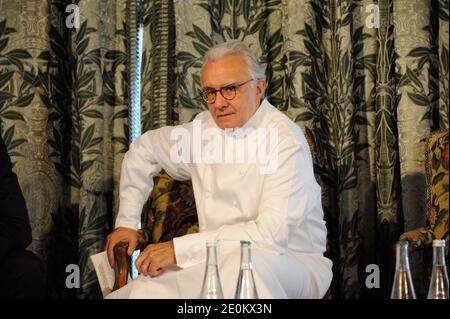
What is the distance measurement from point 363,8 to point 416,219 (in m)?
0.99

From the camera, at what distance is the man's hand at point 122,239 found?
2.98 m

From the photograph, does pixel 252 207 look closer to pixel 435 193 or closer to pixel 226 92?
pixel 226 92

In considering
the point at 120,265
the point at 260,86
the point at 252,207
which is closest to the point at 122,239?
the point at 120,265

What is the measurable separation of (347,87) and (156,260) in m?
1.37

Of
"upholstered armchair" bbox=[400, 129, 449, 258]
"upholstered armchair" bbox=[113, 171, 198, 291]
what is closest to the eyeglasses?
"upholstered armchair" bbox=[113, 171, 198, 291]

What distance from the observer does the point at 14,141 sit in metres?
3.81

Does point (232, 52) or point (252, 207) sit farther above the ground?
point (232, 52)

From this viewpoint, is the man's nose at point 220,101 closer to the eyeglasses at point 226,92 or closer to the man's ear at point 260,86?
the eyeglasses at point 226,92

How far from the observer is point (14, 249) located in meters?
2.99

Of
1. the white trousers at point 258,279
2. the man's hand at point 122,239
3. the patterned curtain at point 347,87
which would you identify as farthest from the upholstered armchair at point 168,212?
the patterned curtain at point 347,87

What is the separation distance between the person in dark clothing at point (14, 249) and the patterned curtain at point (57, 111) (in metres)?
0.72

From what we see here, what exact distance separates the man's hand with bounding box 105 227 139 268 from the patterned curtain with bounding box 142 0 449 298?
2.50 feet

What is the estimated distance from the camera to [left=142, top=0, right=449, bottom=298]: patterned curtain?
135 inches

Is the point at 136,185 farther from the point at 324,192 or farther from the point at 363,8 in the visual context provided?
the point at 363,8
